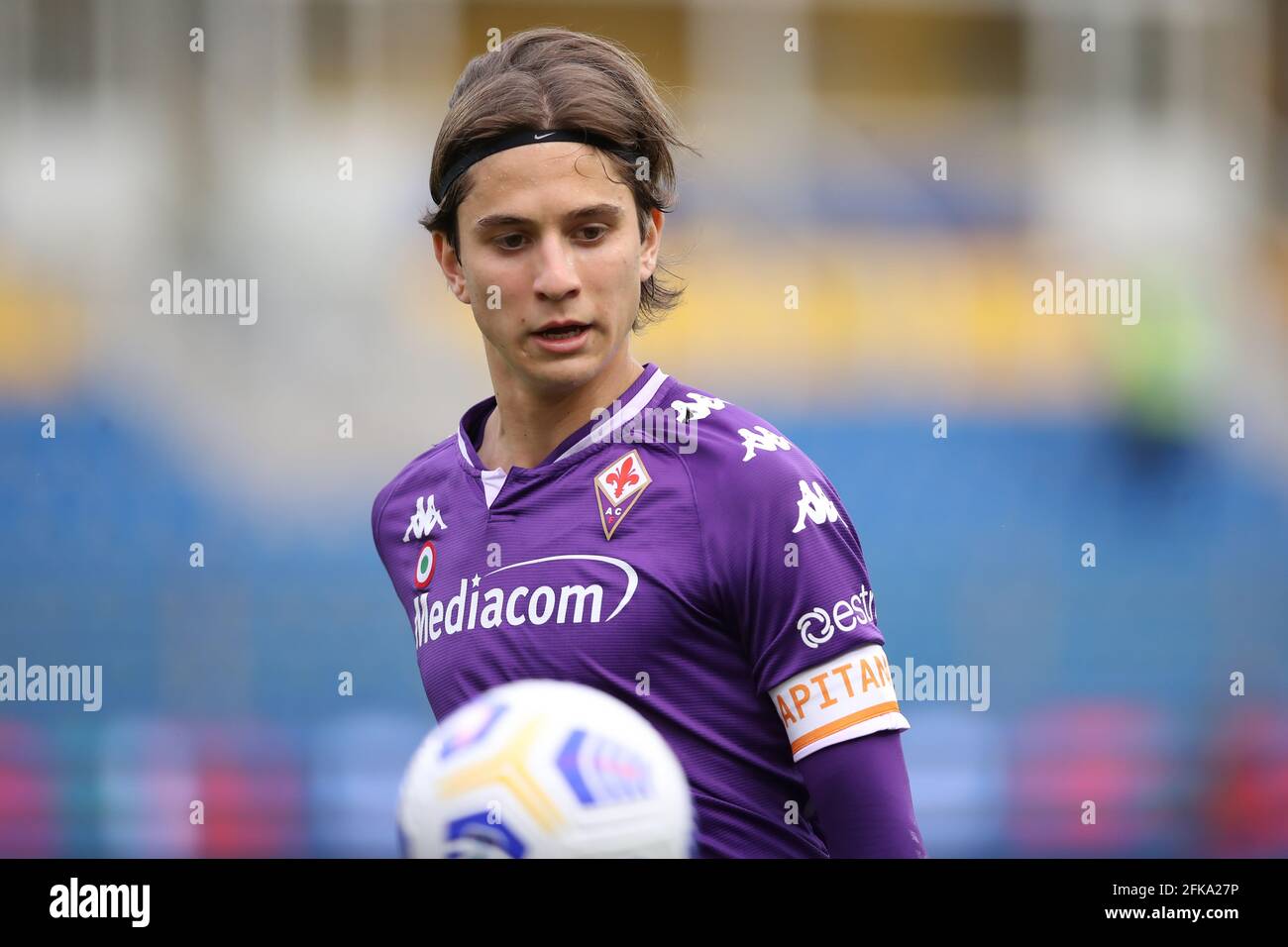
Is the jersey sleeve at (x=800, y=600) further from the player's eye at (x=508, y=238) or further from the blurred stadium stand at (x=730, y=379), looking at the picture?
the blurred stadium stand at (x=730, y=379)

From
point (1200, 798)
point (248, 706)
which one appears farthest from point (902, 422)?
point (248, 706)

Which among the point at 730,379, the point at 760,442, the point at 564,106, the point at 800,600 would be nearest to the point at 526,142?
the point at 564,106

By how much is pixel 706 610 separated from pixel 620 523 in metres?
0.21

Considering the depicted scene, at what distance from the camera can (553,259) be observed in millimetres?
2281

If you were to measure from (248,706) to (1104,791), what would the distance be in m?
4.26

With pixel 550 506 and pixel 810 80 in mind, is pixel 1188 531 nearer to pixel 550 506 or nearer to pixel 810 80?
pixel 810 80

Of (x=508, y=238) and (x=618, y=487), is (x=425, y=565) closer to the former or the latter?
(x=618, y=487)

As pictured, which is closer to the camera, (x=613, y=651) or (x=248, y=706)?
(x=613, y=651)

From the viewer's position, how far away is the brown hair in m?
2.38

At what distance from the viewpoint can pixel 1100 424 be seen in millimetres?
7973

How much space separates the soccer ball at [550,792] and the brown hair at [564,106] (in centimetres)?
91

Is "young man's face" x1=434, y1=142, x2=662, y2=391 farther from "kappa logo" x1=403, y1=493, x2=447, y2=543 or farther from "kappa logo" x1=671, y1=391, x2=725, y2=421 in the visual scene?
"kappa logo" x1=403, y1=493, x2=447, y2=543

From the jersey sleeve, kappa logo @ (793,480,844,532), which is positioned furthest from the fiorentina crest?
kappa logo @ (793,480,844,532)

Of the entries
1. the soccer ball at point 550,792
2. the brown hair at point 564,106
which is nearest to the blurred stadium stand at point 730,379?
the brown hair at point 564,106
